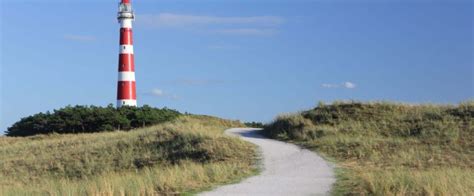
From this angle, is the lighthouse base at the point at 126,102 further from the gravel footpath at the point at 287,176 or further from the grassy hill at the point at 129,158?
the gravel footpath at the point at 287,176

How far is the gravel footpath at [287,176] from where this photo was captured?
12.3 metres

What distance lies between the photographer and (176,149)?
23.0 metres

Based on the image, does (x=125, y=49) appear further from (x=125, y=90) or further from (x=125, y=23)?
(x=125, y=90)

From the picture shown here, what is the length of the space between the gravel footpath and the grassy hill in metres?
0.61

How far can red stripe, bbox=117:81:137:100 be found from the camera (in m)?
44.2

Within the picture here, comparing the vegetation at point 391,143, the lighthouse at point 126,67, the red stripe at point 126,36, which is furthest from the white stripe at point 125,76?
the vegetation at point 391,143

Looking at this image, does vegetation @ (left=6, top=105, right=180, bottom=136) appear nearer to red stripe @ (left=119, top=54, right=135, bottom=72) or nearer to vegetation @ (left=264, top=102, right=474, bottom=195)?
red stripe @ (left=119, top=54, right=135, bottom=72)

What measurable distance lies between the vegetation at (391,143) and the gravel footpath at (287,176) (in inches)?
19.2

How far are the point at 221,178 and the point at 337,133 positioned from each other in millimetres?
10838

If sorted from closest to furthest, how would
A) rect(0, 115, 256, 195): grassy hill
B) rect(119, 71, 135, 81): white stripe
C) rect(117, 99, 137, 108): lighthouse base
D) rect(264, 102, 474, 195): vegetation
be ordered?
1. rect(264, 102, 474, 195): vegetation
2. rect(0, 115, 256, 195): grassy hill
3. rect(119, 71, 135, 81): white stripe
4. rect(117, 99, 137, 108): lighthouse base

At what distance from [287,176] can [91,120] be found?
26.0 meters

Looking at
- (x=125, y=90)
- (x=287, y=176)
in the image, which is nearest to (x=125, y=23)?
(x=125, y=90)

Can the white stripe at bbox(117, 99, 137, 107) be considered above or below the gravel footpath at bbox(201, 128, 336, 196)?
above

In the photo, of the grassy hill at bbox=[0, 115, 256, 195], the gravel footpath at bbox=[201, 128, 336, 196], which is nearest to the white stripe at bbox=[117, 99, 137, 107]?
the grassy hill at bbox=[0, 115, 256, 195]
